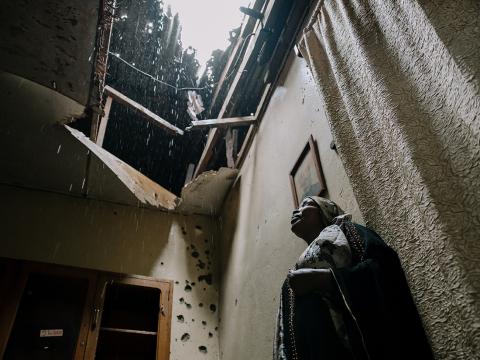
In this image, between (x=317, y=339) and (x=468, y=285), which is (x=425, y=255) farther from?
(x=317, y=339)

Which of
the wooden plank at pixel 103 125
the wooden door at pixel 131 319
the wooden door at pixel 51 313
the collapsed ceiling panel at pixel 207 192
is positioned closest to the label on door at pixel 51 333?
the wooden door at pixel 51 313

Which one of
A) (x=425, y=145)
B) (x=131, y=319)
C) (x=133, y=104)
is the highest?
(x=133, y=104)

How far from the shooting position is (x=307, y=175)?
2.35 m

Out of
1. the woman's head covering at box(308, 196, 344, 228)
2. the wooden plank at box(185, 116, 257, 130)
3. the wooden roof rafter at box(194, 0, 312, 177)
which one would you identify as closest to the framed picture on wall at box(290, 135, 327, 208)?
the woman's head covering at box(308, 196, 344, 228)

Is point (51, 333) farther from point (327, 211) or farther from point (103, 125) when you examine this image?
point (327, 211)

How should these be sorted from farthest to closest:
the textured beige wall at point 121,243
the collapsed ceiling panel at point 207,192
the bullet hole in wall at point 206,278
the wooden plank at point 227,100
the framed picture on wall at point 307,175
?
the collapsed ceiling panel at point 207,192 → the bullet hole in wall at point 206,278 → the wooden plank at point 227,100 → the textured beige wall at point 121,243 → the framed picture on wall at point 307,175

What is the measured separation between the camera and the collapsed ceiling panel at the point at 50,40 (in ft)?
8.26

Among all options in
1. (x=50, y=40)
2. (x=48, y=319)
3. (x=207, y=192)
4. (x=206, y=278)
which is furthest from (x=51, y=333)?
(x=50, y=40)

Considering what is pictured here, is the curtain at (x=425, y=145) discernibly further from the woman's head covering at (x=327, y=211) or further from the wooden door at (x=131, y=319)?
the wooden door at (x=131, y=319)

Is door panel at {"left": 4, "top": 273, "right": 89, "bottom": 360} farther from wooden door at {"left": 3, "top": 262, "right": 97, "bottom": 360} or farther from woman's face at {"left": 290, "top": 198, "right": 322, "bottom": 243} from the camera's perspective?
woman's face at {"left": 290, "top": 198, "right": 322, "bottom": 243}

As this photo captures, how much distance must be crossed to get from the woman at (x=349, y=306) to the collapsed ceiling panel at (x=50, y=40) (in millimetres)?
2372

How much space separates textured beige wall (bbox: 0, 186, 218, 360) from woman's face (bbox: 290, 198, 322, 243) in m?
2.38

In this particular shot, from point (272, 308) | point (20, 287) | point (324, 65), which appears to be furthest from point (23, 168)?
point (324, 65)

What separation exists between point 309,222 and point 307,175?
2.58ft
